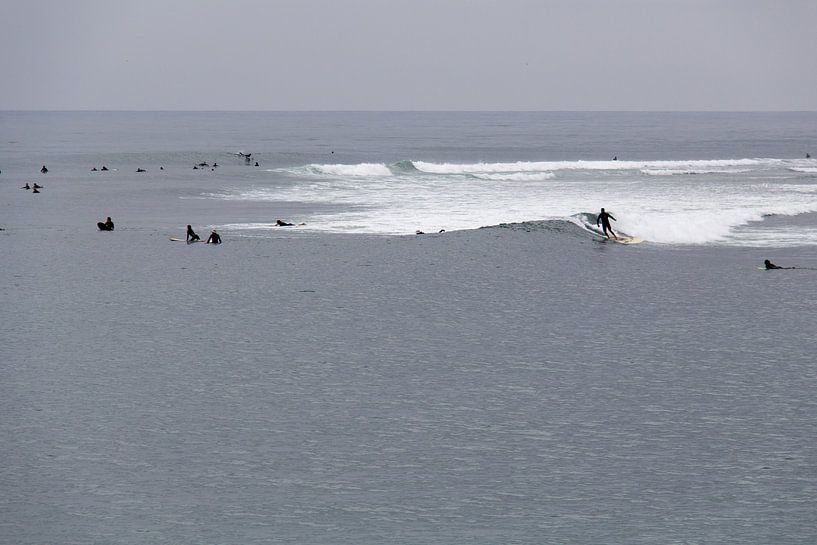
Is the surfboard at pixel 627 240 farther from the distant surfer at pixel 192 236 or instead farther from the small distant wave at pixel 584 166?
the small distant wave at pixel 584 166

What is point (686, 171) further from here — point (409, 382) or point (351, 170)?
point (409, 382)

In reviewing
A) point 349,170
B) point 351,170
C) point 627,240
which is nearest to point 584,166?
point 351,170

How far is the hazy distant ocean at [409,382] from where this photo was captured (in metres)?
17.5

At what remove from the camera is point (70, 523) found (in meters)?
17.1

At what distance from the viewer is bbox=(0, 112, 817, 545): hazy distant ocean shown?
57.6ft

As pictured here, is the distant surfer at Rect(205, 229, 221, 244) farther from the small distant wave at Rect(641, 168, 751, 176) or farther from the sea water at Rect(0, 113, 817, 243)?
the small distant wave at Rect(641, 168, 751, 176)

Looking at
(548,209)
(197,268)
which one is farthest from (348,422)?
(548,209)

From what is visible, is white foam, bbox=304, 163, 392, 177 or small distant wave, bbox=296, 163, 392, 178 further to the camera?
white foam, bbox=304, 163, 392, 177

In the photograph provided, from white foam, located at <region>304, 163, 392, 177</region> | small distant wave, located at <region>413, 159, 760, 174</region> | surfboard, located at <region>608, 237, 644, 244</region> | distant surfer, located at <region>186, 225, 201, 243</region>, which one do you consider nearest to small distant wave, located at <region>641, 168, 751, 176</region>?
small distant wave, located at <region>413, 159, 760, 174</region>

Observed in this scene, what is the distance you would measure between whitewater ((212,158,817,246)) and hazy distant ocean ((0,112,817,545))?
853 mm

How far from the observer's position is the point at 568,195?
81.2 metres

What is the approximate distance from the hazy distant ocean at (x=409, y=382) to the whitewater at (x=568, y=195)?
0.85 metres

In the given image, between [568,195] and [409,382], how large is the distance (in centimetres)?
5746

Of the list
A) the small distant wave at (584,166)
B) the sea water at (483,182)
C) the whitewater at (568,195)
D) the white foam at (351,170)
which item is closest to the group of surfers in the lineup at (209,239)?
the sea water at (483,182)
